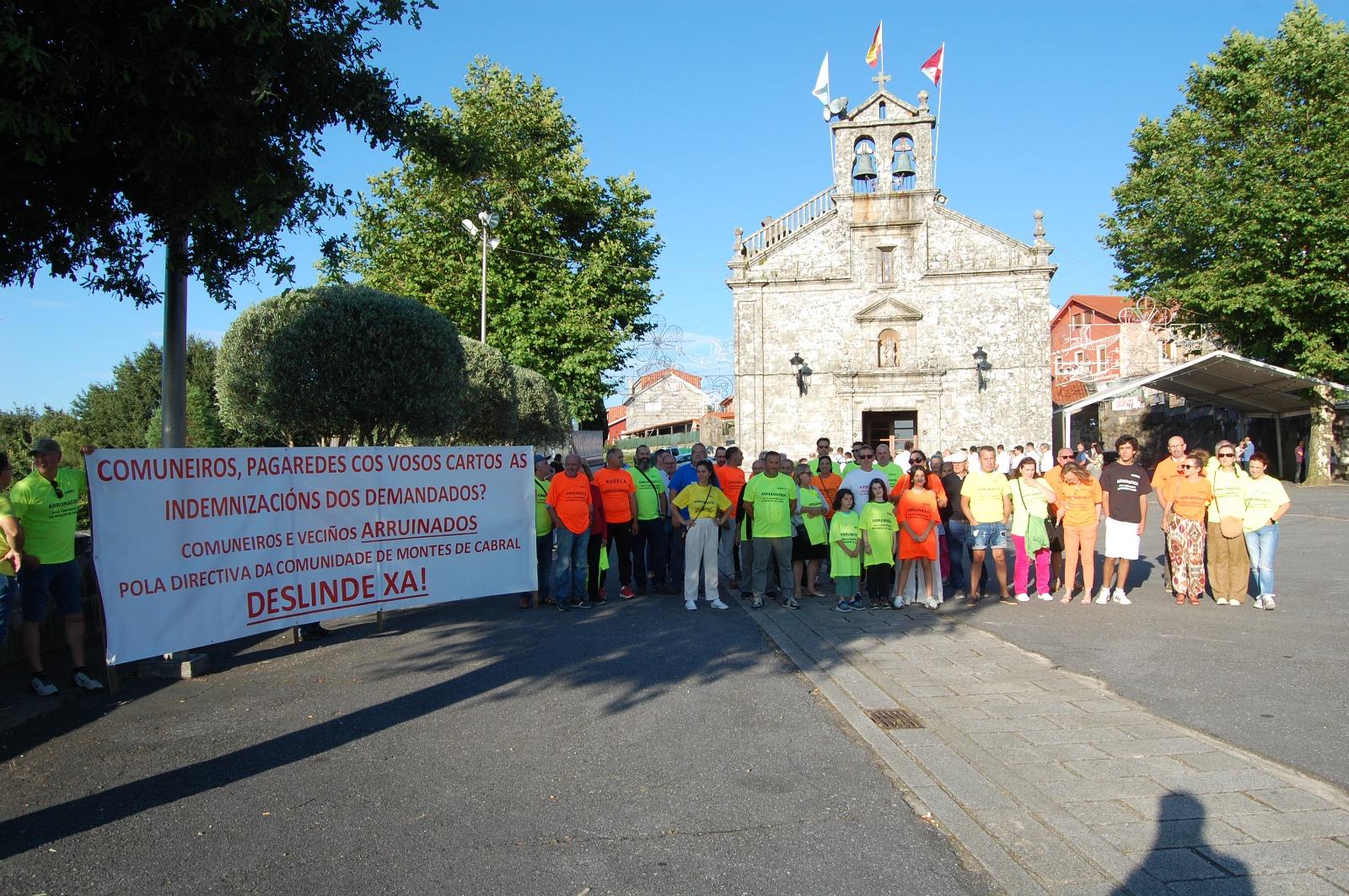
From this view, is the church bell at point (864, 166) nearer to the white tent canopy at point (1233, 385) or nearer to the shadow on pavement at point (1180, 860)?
the white tent canopy at point (1233, 385)

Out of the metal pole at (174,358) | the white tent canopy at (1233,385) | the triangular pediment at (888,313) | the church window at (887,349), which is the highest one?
the triangular pediment at (888,313)

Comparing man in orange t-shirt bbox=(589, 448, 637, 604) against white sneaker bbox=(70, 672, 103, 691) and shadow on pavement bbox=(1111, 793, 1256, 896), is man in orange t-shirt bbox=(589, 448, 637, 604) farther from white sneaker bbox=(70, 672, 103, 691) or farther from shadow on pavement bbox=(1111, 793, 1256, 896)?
shadow on pavement bbox=(1111, 793, 1256, 896)

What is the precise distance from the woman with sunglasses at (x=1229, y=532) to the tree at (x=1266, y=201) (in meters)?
18.8

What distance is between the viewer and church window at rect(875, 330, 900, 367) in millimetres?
33531

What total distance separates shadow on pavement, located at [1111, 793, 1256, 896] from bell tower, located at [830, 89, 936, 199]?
30677 mm

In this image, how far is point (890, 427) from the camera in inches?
1357

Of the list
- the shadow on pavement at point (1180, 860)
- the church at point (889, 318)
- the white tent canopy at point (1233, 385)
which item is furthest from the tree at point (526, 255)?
the shadow on pavement at point (1180, 860)

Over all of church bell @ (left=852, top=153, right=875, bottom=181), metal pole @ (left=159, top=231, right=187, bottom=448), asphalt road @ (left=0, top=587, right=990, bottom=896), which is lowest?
asphalt road @ (left=0, top=587, right=990, bottom=896)

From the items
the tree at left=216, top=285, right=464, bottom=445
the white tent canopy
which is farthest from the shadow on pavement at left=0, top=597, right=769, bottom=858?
the white tent canopy

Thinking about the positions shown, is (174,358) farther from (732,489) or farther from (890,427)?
(890,427)

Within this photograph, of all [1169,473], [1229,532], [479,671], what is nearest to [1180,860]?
[479,671]

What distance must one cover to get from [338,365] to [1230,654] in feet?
40.4

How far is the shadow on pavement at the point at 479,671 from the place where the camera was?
4910mm

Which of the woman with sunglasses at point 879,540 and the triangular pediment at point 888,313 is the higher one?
the triangular pediment at point 888,313
